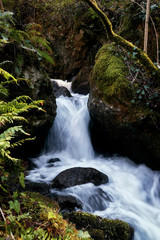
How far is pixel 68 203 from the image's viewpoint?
3354 millimetres

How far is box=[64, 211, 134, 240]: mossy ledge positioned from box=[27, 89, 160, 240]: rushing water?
0.51m

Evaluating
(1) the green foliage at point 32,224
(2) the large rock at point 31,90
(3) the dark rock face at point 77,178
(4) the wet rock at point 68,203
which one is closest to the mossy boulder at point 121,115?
(3) the dark rock face at point 77,178

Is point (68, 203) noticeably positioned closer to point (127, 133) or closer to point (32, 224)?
point (32, 224)

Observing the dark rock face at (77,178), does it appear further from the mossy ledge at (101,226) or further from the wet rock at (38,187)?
the mossy ledge at (101,226)

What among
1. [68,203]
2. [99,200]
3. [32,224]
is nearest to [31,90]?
[68,203]

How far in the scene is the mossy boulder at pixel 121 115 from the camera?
4773 millimetres

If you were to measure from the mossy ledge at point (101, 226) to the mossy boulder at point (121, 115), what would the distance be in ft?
8.76

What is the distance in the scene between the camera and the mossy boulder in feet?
15.7

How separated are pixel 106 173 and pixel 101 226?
261cm

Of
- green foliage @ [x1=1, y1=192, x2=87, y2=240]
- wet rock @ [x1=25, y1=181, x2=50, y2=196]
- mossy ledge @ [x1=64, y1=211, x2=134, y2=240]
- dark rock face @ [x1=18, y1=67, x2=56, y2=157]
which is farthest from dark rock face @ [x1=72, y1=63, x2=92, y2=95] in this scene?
green foliage @ [x1=1, y1=192, x2=87, y2=240]

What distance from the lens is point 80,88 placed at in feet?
37.9

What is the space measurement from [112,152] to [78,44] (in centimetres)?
871

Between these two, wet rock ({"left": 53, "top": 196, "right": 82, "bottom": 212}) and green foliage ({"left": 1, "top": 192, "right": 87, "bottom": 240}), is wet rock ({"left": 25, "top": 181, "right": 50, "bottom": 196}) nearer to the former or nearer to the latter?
wet rock ({"left": 53, "top": 196, "right": 82, "bottom": 212})

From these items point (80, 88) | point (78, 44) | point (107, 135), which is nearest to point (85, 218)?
point (107, 135)
